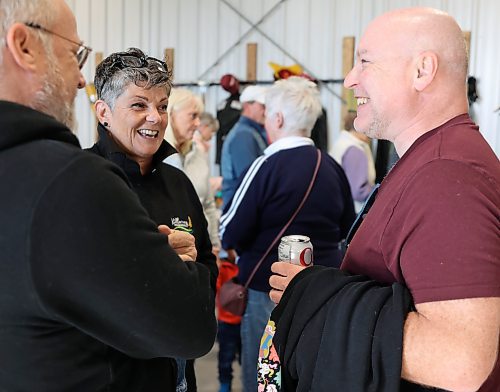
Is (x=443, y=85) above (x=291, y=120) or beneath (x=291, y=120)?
above

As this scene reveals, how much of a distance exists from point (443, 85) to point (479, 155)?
0.20 m

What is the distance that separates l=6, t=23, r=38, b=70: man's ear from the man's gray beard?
0.03 metres

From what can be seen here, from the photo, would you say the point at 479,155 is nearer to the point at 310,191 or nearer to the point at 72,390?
the point at 72,390

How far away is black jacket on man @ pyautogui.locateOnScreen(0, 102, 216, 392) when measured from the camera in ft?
3.04

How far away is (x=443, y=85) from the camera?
4.19 ft

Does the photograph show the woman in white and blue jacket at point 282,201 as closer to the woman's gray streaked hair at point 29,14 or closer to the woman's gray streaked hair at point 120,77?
the woman's gray streaked hair at point 120,77

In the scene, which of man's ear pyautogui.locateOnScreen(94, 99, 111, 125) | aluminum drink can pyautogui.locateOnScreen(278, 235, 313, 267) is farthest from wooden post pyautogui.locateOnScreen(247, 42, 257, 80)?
aluminum drink can pyautogui.locateOnScreen(278, 235, 313, 267)

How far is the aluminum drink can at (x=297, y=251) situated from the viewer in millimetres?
1460

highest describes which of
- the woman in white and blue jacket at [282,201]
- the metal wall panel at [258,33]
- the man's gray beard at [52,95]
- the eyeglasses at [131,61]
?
the metal wall panel at [258,33]

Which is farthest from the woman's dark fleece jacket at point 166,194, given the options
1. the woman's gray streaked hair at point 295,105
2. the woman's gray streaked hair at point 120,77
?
the woman's gray streaked hair at point 295,105

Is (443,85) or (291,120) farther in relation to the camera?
(291,120)

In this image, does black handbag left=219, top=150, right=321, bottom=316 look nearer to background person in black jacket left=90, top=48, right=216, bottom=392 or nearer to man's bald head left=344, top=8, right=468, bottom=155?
background person in black jacket left=90, top=48, right=216, bottom=392

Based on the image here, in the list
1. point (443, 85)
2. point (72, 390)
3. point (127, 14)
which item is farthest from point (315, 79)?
point (72, 390)

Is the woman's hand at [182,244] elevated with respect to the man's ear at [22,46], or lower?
lower
